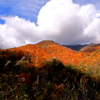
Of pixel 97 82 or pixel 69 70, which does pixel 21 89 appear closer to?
pixel 97 82

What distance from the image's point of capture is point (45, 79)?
44.9 m

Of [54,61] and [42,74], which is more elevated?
[54,61]

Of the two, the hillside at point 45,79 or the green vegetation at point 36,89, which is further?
the hillside at point 45,79

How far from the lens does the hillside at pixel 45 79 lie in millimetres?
4034

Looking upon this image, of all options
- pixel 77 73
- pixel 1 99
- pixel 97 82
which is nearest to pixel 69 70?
pixel 77 73

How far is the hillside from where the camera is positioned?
4034 millimetres

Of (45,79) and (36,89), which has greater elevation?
(36,89)

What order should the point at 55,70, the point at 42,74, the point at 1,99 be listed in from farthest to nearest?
the point at 55,70, the point at 42,74, the point at 1,99

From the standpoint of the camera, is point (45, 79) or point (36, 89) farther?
point (45, 79)

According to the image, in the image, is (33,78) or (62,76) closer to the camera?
(33,78)

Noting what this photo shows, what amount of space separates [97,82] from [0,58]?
160 ft

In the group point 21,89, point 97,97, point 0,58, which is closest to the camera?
point 21,89

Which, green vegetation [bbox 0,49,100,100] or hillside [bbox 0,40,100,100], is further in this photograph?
hillside [bbox 0,40,100,100]

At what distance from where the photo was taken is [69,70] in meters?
71.3
